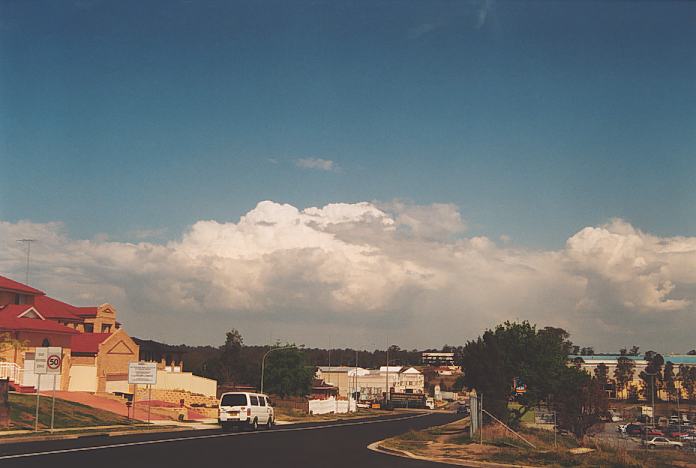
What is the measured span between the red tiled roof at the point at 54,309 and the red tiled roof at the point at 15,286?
334 centimetres

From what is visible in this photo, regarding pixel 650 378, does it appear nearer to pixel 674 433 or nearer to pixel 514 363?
pixel 674 433

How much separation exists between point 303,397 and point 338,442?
221 ft

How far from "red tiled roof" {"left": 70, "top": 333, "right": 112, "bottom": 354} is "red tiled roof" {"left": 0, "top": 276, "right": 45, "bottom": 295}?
5.95 m

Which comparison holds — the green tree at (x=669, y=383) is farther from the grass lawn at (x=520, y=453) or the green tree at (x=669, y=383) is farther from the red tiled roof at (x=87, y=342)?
the grass lawn at (x=520, y=453)

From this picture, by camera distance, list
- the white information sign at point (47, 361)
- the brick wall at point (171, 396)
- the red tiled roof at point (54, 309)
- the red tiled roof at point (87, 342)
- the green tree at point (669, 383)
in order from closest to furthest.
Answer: the white information sign at point (47, 361), the brick wall at point (171, 396), the red tiled roof at point (87, 342), the red tiled roof at point (54, 309), the green tree at point (669, 383)

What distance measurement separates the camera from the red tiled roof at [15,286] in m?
65.5

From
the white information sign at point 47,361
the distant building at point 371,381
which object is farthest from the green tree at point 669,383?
the white information sign at point 47,361

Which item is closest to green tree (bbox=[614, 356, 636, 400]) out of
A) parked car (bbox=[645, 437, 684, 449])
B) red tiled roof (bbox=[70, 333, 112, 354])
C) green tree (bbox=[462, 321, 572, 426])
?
parked car (bbox=[645, 437, 684, 449])

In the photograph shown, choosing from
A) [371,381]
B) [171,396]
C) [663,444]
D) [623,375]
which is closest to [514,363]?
[663,444]

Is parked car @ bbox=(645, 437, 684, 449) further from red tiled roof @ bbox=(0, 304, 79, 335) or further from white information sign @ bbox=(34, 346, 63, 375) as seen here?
red tiled roof @ bbox=(0, 304, 79, 335)

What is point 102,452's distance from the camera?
26328mm

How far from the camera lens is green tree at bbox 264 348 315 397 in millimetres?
100125

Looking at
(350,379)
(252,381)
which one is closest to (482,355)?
(252,381)

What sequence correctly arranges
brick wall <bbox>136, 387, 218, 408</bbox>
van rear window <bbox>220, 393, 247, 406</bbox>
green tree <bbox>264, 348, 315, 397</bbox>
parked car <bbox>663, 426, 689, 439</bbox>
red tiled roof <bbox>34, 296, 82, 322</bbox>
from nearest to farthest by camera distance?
van rear window <bbox>220, 393, 247, 406</bbox> < brick wall <bbox>136, 387, 218, 408</bbox> < parked car <bbox>663, 426, 689, 439</bbox> < red tiled roof <bbox>34, 296, 82, 322</bbox> < green tree <bbox>264, 348, 315, 397</bbox>
